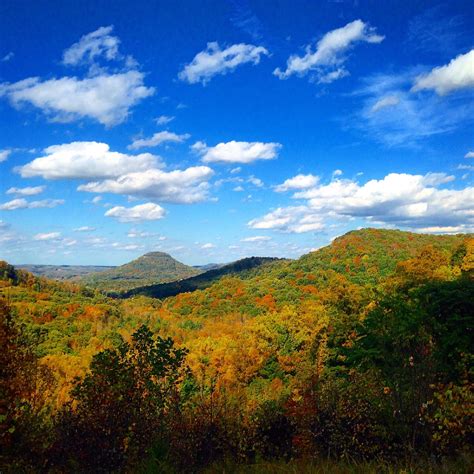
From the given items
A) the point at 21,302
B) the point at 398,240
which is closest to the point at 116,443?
the point at 21,302

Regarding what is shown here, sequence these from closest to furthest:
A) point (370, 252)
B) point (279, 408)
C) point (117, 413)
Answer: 1. point (117, 413)
2. point (279, 408)
3. point (370, 252)

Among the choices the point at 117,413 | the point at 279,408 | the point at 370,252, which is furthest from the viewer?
the point at 370,252

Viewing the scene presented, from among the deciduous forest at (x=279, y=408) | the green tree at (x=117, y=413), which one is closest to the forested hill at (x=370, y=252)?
the deciduous forest at (x=279, y=408)

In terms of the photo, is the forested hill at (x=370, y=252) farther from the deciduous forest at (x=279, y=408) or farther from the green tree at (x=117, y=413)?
the green tree at (x=117, y=413)

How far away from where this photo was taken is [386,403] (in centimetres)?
1731

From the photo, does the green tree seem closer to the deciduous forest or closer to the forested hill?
the deciduous forest

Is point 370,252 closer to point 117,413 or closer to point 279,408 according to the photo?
point 279,408

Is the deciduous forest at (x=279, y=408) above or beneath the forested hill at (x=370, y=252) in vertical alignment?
beneath

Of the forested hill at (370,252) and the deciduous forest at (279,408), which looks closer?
the deciduous forest at (279,408)

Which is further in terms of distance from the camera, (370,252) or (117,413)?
(370,252)

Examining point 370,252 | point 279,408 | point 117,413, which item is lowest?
point 279,408

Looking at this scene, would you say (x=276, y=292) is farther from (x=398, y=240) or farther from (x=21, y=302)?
(x=21, y=302)

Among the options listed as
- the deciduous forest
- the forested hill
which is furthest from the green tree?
the forested hill

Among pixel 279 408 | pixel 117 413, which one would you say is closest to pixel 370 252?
pixel 279 408
